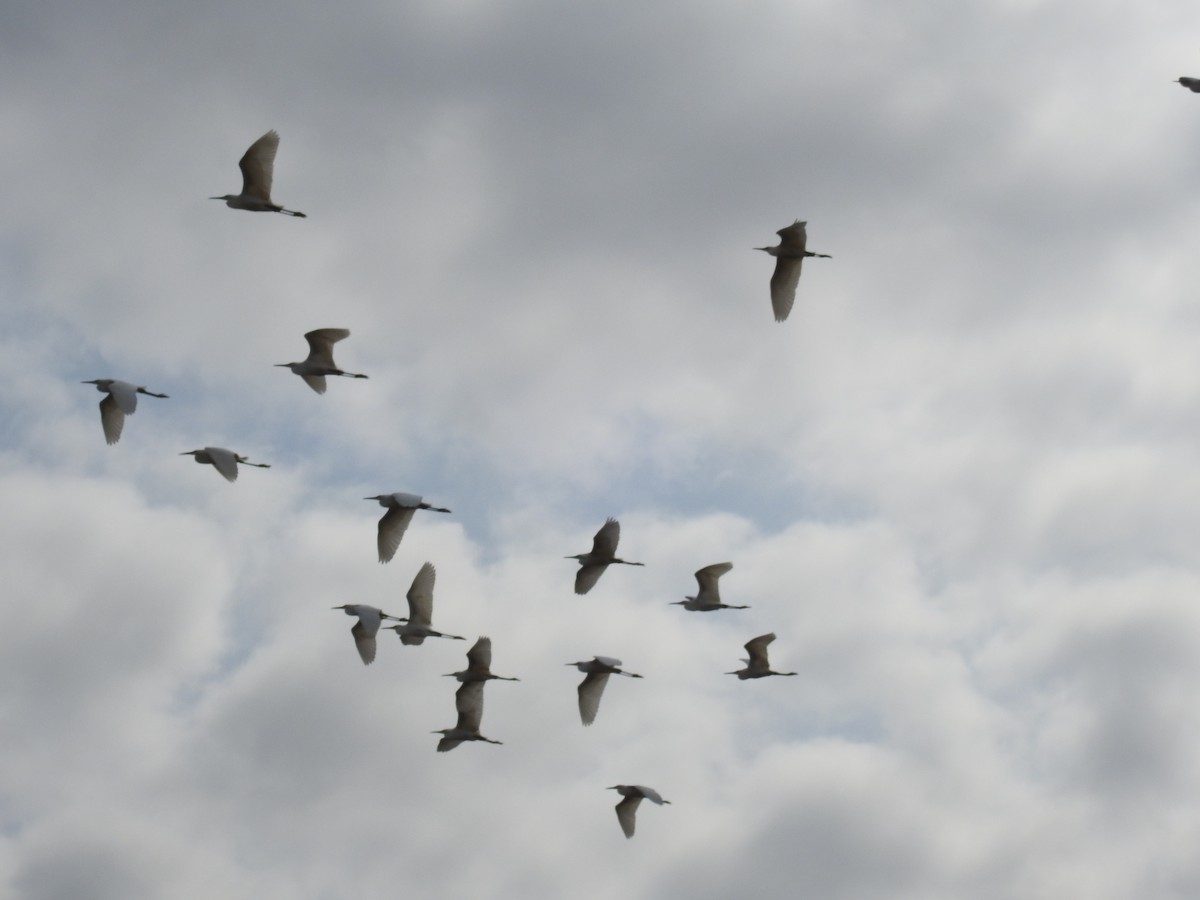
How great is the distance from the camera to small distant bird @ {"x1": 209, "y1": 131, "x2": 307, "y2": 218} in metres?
47.6

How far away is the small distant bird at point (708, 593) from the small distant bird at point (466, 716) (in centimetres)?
777

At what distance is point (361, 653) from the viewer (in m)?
55.8

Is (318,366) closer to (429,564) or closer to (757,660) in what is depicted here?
(429,564)

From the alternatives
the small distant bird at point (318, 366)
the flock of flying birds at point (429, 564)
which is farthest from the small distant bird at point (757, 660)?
the small distant bird at point (318, 366)

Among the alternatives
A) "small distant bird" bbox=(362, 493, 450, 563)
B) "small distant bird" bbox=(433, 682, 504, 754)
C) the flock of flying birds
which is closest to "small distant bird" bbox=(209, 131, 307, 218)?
the flock of flying birds

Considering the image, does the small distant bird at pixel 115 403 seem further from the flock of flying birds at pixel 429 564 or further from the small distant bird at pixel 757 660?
the small distant bird at pixel 757 660

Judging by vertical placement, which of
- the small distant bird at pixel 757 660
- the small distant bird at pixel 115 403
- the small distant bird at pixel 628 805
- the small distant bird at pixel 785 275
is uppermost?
the small distant bird at pixel 785 275

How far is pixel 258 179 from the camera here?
159 ft

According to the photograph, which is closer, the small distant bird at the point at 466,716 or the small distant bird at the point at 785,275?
the small distant bird at the point at 785,275

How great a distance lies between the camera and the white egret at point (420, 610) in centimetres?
5622

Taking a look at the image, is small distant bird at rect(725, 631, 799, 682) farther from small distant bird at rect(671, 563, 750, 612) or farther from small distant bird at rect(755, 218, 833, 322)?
small distant bird at rect(755, 218, 833, 322)

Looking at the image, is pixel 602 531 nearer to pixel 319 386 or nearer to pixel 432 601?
pixel 432 601

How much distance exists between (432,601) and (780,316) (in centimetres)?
1646

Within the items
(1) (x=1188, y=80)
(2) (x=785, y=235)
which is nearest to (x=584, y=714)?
(2) (x=785, y=235)
